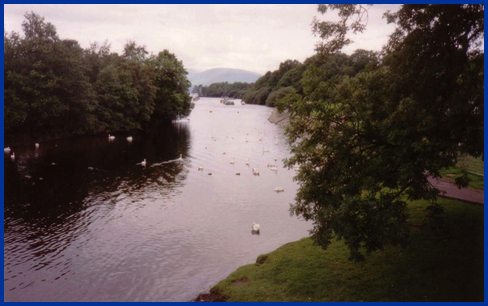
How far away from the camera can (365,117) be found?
15609 mm

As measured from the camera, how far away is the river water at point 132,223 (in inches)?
752

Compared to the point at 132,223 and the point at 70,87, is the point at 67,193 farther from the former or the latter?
the point at 70,87

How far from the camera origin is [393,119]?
14219mm

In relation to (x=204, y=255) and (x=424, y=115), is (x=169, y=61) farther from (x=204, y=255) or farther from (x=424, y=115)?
(x=424, y=115)

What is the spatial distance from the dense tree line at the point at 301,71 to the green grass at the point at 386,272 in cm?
821

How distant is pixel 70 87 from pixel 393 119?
5397 centimetres

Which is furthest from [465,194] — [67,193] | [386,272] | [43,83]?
[43,83]

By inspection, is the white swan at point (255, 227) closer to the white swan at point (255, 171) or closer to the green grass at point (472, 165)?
the white swan at point (255, 171)

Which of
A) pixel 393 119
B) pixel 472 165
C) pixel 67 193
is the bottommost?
pixel 67 193

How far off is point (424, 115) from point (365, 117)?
260 centimetres

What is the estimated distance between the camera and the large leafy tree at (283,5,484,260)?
44.2ft

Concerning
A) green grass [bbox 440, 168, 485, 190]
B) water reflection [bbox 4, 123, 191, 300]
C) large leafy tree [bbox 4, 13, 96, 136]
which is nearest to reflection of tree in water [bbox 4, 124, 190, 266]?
water reflection [bbox 4, 123, 191, 300]

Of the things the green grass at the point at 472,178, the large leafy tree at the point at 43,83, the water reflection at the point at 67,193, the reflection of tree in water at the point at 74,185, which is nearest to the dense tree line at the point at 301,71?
the green grass at the point at 472,178

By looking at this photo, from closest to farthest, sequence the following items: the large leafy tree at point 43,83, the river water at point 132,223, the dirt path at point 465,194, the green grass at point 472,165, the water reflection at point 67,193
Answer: the river water at point 132,223 < the water reflection at point 67,193 < the dirt path at point 465,194 < the green grass at point 472,165 < the large leafy tree at point 43,83
